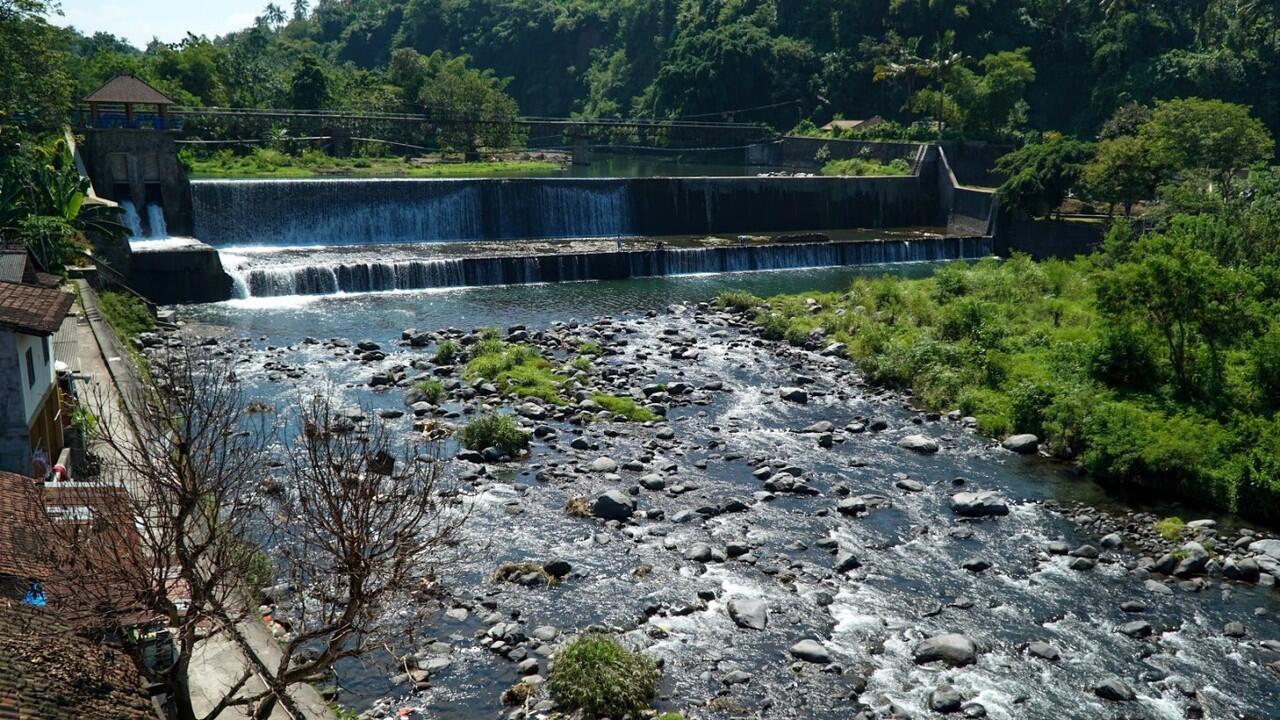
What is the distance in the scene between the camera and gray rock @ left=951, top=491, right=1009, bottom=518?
2223 centimetres

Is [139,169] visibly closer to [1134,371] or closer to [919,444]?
[919,444]

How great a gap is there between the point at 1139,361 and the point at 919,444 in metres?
5.74

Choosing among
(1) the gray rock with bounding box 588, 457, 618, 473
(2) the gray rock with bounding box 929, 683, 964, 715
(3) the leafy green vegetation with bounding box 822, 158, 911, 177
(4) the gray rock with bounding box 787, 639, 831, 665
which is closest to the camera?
(2) the gray rock with bounding box 929, 683, 964, 715

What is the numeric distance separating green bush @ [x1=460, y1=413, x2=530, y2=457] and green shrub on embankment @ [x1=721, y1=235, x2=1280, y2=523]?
36.3 feet

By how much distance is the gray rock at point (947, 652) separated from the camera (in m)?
16.8

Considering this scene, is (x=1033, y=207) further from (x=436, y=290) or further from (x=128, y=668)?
(x=128, y=668)

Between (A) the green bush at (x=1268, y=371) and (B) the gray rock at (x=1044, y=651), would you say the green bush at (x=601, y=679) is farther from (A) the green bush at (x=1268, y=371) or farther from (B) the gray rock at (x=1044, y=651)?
(A) the green bush at (x=1268, y=371)

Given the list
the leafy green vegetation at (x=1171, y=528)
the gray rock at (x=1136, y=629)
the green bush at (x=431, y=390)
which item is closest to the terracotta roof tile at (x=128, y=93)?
the green bush at (x=431, y=390)

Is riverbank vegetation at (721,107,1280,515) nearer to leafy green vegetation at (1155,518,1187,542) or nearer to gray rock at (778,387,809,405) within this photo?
leafy green vegetation at (1155,518,1187,542)

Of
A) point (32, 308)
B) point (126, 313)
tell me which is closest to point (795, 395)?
point (32, 308)

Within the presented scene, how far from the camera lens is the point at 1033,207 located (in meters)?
51.3

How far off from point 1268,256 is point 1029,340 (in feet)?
24.6

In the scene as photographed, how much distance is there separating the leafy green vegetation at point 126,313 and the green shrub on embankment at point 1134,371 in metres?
21.4

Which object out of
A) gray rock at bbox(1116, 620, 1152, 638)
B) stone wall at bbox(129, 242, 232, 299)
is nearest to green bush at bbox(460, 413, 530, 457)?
gray rock at bbox(1116, 620, 1152, 638)
